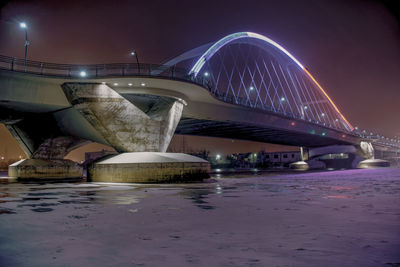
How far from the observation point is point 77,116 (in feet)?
93.1

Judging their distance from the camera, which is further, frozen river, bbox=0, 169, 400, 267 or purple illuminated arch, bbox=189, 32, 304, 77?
purple illuminated arch, bbox=189, 32, 304, 77

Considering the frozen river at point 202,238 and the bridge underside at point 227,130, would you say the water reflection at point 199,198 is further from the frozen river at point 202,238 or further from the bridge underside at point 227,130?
the bridge underside at point 227,130

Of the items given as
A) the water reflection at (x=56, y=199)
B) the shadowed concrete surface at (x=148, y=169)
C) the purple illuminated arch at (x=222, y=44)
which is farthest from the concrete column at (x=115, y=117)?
the water reflection at (x=56, y=199)

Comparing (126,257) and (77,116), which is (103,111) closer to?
(77,116)

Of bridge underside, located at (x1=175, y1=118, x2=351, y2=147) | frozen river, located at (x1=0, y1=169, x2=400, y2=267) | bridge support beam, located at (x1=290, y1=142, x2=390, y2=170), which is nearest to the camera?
frozen river, located at (x1=0, y1=169, x2=400, y2=267)

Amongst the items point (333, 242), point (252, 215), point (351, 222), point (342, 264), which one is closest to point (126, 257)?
point (342, 264)

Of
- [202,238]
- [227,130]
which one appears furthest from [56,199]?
[227,130]

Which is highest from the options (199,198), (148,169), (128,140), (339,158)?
(128,140)

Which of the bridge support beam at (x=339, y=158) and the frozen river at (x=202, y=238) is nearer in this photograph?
the frozen river at (x=202, y=238)

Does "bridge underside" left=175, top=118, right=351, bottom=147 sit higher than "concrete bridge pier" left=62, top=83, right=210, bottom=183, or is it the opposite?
"bridge underside" left=175, top=118, right=351, bottom=147

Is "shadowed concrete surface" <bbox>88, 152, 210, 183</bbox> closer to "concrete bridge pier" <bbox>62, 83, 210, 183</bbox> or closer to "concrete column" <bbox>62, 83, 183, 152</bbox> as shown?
"concrete bridge pier" <bbox>62, 83, 210, 183</bbox>

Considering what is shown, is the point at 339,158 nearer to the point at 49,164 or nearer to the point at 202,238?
the point at 49,164

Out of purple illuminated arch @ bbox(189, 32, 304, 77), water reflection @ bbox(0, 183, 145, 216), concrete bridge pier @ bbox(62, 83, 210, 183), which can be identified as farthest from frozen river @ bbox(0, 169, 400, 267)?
purple illuminated arch @ bbox(189, 32, 304, 77)

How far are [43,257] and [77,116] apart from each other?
85.1 feet
